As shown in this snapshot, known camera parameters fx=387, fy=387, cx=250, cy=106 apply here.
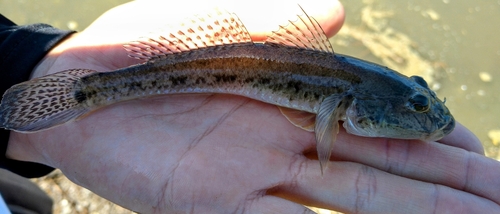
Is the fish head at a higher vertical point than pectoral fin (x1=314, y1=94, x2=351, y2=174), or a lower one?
higher

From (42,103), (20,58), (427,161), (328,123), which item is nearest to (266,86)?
(328,123)

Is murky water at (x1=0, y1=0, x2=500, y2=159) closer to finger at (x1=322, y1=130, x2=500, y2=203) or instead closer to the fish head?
finger at (x1=322, y1=130, x2=500, y2=203)

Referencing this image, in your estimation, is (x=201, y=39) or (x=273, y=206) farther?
(x=201, y=39)

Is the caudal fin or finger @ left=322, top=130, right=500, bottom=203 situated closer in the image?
finger @ left=322, top=130, right=500, bottom=203

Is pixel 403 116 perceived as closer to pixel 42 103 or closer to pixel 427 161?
pixel 427 161

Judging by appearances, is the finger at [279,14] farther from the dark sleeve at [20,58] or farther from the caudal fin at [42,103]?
the dark sleeve at [20,58]

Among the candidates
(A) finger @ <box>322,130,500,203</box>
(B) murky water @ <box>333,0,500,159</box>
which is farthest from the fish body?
(B) murky water @ <box>333,0,500,159</box>
